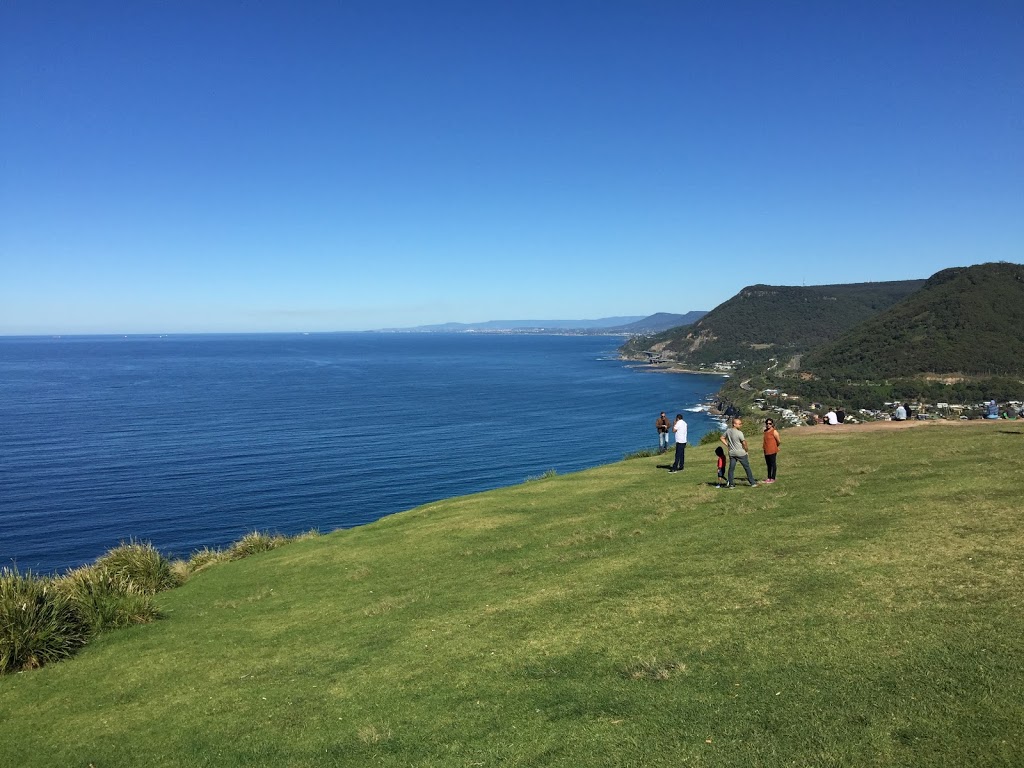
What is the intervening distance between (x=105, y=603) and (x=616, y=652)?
10.8 m

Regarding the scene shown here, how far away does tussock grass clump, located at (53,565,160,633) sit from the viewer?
12688 mm

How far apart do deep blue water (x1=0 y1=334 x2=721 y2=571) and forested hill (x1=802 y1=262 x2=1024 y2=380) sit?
29822 mm

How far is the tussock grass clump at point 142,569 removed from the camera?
16.7 metres

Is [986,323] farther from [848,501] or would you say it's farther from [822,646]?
[822,646]

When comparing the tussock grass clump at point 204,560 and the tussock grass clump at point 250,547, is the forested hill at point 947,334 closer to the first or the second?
the tussock grass clump at point 250,547

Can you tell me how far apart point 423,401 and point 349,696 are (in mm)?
112772

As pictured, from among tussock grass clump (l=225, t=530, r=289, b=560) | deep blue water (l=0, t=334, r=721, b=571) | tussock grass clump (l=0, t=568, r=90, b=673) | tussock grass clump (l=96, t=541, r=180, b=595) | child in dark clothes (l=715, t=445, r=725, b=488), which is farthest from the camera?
deep blue water (l=0, t=334, r=721, b=571)

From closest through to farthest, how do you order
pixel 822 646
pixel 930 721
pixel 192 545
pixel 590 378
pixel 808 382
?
pixel 930 721 < pixel 822 646 < pixel 192 545 < pixel 808 382 < pixel 590 378

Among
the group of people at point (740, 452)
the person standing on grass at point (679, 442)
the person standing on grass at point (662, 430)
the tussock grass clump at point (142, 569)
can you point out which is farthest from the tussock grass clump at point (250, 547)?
the person standing on grass at point (662, 430)

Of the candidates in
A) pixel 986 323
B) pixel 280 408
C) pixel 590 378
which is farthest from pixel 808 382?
pixel 280 408

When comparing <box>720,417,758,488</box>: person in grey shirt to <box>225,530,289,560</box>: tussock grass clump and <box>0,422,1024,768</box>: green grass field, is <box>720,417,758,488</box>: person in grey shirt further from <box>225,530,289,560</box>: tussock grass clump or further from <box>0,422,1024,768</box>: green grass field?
<box>225,530,289,560</box>: tussock grass clump

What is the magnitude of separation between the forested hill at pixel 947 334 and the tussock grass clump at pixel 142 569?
10663 centimetres

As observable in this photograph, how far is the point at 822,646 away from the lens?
764 cm

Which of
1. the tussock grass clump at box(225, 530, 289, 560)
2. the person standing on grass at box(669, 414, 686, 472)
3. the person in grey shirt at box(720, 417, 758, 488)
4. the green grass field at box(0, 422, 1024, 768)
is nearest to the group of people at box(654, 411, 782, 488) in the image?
the person in grey shirt at box(720, 417, 758, 488)
